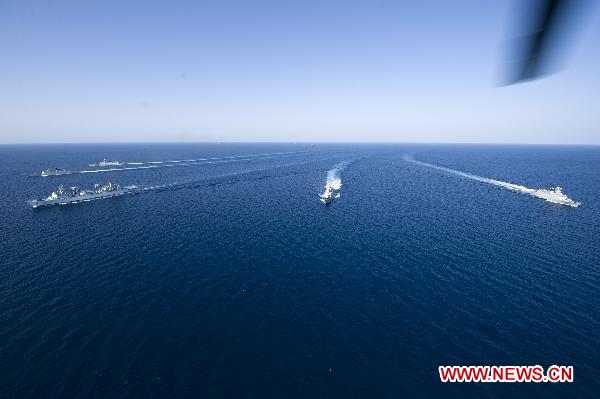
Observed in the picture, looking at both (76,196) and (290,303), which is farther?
(76,196)

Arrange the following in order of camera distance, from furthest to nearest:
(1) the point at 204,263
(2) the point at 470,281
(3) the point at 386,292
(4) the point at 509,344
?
(1) the point at 204,263 < (2) the point at 470,281 < (3) the point at 386,292 < (4) the point at 509,344

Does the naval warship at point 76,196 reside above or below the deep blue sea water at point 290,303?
above

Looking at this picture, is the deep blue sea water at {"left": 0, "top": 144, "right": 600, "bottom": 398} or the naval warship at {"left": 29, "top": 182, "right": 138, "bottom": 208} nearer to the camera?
the deep blue sea water at {"left": 0, "top": 144, "right": 600, "bottom": 398}

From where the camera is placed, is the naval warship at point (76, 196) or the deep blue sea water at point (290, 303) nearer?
the deep blue sea water at point (290, 303)

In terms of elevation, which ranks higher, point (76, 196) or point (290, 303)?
point (76, 196)

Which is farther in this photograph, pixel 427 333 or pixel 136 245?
pixel 136 245

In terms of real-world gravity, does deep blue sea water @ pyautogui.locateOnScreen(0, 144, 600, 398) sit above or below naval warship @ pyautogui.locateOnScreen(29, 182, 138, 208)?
below

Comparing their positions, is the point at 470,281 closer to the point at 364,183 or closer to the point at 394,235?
the point at 394,235

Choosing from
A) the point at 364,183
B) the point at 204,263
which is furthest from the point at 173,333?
the point at 364,183
